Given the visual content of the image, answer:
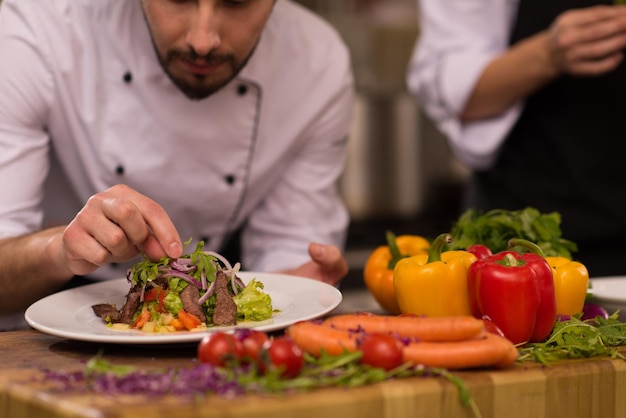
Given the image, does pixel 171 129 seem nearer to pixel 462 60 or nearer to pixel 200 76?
pixel 200 76

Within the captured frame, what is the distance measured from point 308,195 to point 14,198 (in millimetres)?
834

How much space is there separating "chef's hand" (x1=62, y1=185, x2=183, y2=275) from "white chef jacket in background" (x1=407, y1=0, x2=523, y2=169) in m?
1.29

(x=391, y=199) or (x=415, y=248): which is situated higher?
(x=415, y=248)

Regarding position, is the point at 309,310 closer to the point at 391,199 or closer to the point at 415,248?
the point at 415,248

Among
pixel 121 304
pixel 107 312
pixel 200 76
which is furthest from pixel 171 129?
pixel 107 312

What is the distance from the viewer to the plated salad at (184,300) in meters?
1.58

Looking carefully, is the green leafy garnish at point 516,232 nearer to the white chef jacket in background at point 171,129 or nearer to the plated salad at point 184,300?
the plated salad at point 184,300

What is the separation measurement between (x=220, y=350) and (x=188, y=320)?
0.30 metres

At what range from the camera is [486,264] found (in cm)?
153

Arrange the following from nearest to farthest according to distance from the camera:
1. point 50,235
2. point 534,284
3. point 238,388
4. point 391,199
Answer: point 238,388 → point 534,284 → point 50,235 → point 391,199

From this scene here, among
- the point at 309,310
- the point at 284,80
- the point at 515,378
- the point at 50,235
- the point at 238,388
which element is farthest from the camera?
the point at 284,80

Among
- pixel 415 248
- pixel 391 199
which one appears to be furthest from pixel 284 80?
pixel 391 199

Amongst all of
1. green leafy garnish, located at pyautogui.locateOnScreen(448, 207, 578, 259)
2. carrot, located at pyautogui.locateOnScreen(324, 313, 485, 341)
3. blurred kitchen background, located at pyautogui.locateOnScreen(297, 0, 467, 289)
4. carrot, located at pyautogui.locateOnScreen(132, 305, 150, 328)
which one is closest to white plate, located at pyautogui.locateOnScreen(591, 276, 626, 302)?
green leafy garnish, located at pyautogui.locateOnScreen(448, 207, 578, 259)

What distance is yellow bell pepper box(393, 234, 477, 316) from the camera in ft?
5.20
